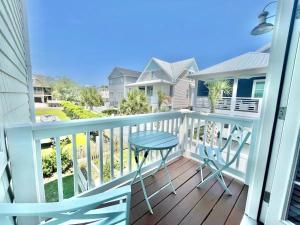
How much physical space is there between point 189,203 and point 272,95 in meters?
1.43

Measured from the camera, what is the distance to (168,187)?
211 cm

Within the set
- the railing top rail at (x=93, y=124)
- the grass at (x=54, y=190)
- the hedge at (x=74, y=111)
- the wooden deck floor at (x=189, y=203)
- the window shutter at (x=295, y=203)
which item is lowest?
the grass at (x=54, y=190)

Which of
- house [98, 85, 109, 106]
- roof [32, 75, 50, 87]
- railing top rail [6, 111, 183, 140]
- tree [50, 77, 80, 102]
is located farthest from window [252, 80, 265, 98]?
roof [32, 75, 50, 87]

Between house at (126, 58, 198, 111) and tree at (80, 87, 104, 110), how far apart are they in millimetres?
5045

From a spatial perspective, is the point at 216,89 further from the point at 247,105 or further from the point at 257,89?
the point at 257,89

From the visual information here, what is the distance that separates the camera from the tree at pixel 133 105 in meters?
5.63

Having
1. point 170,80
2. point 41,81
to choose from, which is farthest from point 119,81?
point 41,81

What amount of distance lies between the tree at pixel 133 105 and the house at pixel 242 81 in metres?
2.93

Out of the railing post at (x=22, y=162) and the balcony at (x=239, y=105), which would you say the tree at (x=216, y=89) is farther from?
→ the railing post at (x=22, y=162)

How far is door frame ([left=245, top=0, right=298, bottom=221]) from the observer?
1.25 metres

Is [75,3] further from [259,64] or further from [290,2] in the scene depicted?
[259,64]

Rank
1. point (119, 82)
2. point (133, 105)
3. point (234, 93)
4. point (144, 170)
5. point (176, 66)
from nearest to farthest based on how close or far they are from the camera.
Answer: point (144, 170), point (133, 105), point (234, 93), point (119, 82), point (176, 66)

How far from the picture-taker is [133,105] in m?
5.91

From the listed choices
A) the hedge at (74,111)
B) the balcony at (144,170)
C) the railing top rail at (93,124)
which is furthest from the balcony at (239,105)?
the hedge at (74,111)
